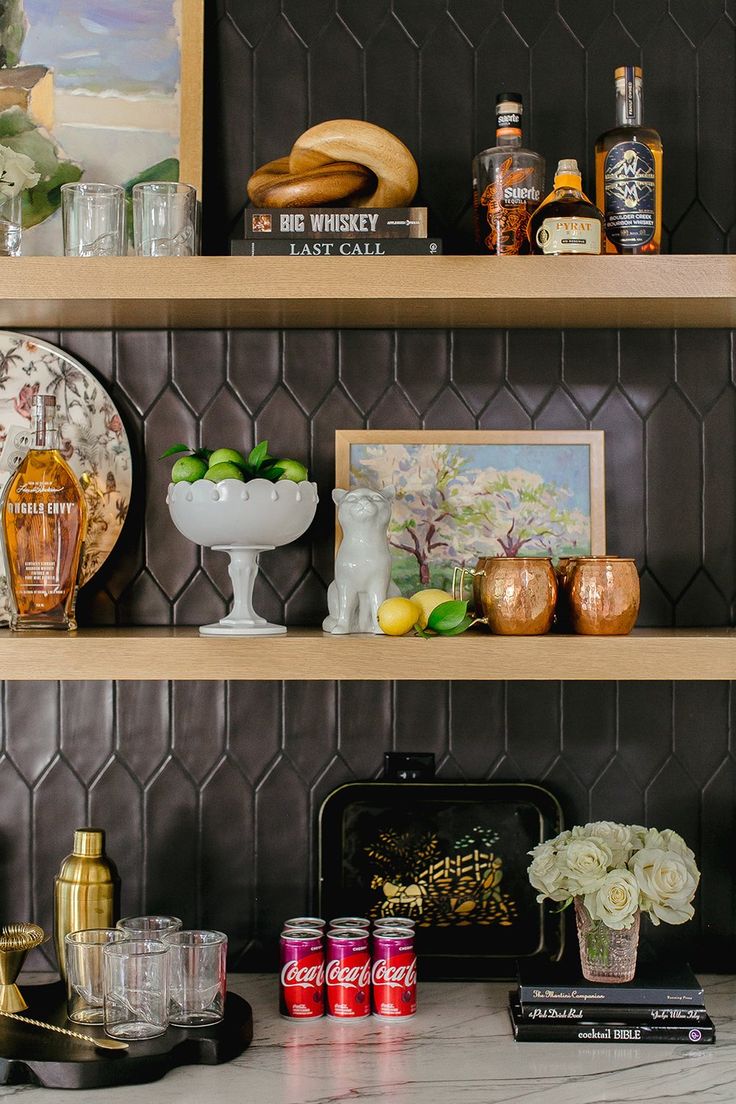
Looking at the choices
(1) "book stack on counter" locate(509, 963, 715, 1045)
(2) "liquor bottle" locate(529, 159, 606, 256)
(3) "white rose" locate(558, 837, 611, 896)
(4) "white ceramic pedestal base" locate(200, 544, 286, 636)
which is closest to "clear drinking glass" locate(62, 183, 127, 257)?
(4) "white ceramic pedestal base" locate(200, 544, 286, 636)

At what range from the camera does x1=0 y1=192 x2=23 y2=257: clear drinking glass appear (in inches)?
55.2

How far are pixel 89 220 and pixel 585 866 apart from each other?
1018 millimetres

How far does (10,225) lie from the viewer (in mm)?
1409

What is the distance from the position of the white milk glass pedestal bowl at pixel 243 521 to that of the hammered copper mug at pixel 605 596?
0.36 m

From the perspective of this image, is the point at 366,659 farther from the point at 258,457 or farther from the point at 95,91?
the point at 95,91

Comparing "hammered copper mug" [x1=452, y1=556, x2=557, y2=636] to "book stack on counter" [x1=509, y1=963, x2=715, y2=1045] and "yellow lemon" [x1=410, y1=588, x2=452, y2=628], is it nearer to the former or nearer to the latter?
"yellow lemon" [x1=410, y1=588, x2=452, y2=628]

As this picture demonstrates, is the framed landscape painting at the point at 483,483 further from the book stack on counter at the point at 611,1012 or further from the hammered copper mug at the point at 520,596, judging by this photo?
the book stack on counter at the point at 611,1012

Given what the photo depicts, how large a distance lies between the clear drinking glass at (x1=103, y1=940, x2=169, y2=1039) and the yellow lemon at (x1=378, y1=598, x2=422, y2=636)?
46 centimetres

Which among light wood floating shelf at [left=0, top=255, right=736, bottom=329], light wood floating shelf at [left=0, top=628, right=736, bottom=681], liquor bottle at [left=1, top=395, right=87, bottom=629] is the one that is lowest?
light wood floating shelf at [left=0, top=628, right=736, bottom=681]

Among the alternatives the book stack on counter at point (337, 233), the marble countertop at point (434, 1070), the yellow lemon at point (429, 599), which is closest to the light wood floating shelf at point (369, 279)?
the book stack on counter at point (337, 233)

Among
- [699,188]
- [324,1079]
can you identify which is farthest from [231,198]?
[324,1079]

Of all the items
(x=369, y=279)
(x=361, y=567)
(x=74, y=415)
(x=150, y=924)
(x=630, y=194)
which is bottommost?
(x=150, y=924)

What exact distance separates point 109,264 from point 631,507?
2.59 feet

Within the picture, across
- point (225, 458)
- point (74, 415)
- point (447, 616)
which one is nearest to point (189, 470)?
point (225, 458)
